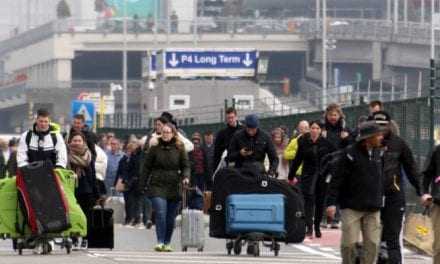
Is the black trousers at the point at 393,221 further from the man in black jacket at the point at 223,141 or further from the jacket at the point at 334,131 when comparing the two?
the jacket at the point at 334,131

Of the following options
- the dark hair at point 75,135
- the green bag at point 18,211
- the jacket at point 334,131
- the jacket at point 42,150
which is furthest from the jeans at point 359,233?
the jacket at point 334,131

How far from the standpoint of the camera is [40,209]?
23891 mm

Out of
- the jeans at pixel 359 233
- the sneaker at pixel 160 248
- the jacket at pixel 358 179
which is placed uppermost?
the jacket at pixel 358 179

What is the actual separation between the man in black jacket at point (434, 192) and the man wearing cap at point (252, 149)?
5.64m

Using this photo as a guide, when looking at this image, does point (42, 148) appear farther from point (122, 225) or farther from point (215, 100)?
point (215, 100)

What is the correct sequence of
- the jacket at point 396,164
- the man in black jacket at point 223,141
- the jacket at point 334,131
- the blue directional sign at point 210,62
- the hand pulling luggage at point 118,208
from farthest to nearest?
the blue directional sign at point 210,62 → the hand pulling luggage at point 118,208 → the jacket at point 334,131 → the man in black jacket at point 223,141 → the jacket at point 396,164

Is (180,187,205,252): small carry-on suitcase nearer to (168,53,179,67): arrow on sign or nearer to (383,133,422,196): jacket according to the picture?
(383,133,422,196): jacket

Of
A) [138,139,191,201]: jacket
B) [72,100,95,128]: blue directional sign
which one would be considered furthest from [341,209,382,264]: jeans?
[72,100,95,128]: blue directional sign

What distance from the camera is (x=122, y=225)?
37281 millimetres

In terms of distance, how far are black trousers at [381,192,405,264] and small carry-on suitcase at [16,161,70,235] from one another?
4.50 metres

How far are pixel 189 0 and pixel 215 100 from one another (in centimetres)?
7269

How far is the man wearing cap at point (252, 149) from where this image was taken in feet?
86.3

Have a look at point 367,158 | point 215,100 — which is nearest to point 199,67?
point 215,100

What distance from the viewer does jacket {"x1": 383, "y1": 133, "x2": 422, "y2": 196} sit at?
67.0 ft
